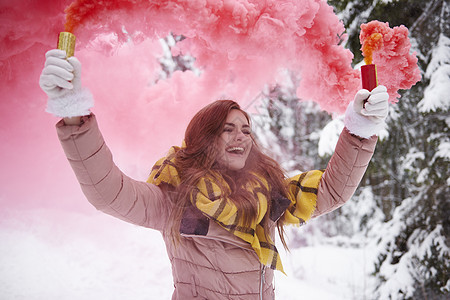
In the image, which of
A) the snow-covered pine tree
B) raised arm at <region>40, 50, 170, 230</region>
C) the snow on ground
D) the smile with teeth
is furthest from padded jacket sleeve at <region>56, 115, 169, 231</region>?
the snow-covered pine tree

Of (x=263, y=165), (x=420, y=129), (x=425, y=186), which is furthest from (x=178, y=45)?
(x=420, y=129)

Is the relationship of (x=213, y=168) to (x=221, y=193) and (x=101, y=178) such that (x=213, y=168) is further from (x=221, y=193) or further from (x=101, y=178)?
(x=101, y=178)

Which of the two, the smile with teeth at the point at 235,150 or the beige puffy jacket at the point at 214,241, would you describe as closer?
the beige puffy jacket at the point at 214,241

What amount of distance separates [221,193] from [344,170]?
51 cm

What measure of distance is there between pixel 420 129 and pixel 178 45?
3484mm

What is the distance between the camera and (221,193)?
4.48 feet

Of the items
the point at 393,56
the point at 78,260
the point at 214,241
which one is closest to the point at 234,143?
the point at 214,241

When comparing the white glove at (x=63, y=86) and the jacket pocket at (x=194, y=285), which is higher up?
the white glove at (x=63, y=86)

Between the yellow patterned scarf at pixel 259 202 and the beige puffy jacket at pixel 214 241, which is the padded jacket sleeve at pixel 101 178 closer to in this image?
the beige puffy jacket at pixel 214 241

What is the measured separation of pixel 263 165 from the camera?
1648 millimetres

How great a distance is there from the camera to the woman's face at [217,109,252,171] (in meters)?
1.53

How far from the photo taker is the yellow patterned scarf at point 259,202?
4.29 ft

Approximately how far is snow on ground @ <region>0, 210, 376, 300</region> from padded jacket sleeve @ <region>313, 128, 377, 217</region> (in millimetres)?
1010

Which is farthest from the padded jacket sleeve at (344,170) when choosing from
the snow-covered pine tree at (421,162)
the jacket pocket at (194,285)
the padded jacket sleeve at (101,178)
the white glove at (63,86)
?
the snow-covered pine tree at (421,162)
